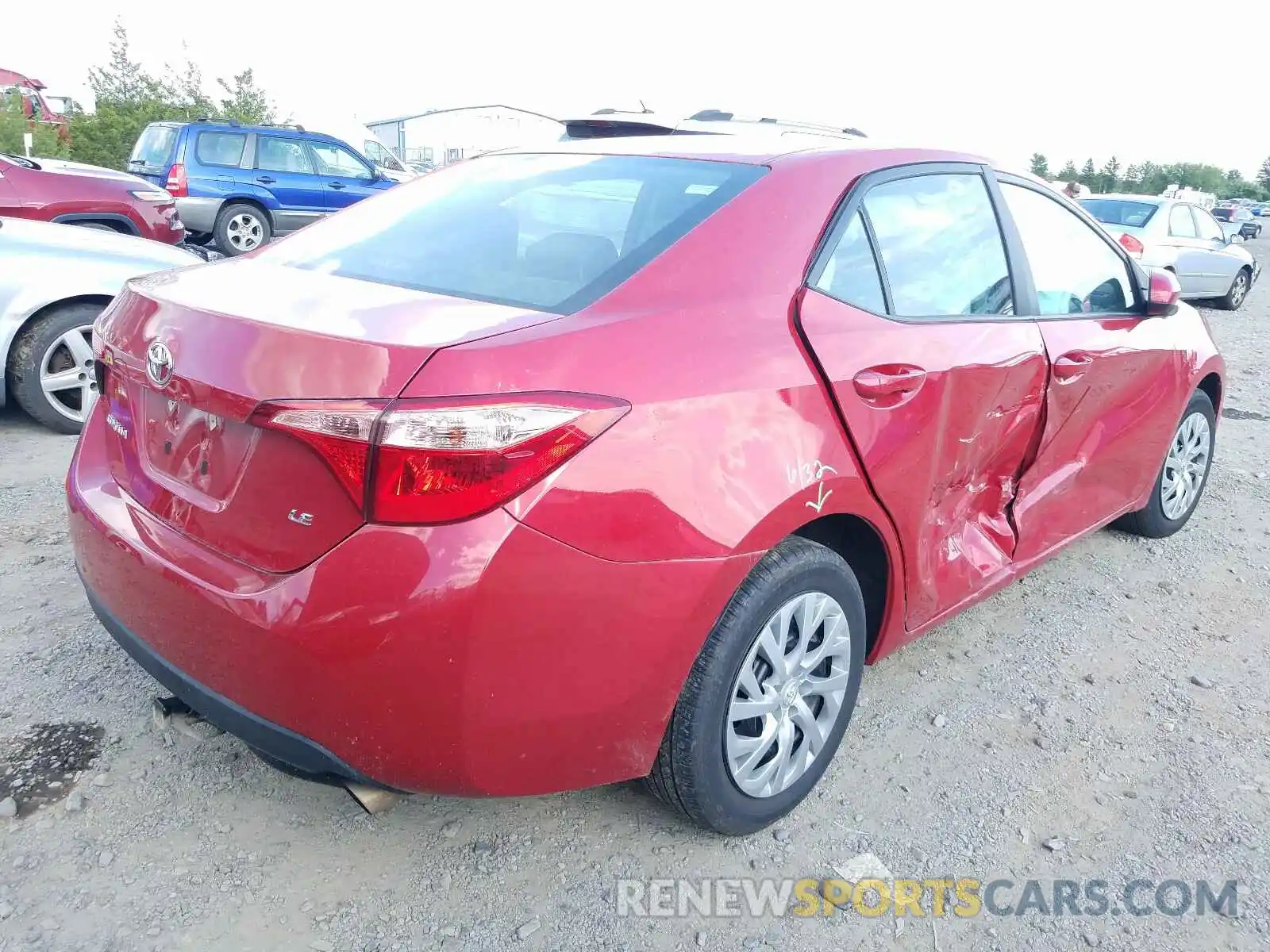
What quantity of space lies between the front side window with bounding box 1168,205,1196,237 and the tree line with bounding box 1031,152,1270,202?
5807 centimetres

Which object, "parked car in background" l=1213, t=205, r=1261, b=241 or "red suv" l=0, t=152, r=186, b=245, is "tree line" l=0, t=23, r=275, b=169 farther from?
"parked car in background" l=1213, t=205, r=1261, b=241


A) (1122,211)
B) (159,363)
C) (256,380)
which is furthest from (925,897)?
(1122,211)

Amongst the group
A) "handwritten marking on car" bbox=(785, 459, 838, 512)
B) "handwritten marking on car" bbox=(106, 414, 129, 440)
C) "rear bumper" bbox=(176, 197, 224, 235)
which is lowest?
"rear bumper" bbox=(176, 197, 224, 235)

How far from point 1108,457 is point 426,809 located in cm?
259

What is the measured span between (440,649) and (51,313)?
4.22 metres

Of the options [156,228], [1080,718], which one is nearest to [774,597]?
[1080,718]

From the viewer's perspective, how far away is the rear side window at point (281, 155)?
42.5ft

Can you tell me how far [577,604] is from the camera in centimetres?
182

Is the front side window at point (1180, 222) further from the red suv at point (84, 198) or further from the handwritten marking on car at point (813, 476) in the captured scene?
the handwritten marking on car at point (813, 476)

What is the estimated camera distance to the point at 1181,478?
14.3 ft

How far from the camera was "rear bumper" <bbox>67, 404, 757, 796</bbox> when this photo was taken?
1739 mm

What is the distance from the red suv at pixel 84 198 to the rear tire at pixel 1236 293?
13.0m

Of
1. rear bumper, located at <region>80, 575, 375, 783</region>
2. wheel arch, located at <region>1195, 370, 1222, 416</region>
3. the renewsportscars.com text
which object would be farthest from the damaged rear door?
wheel arch, located at <region>1195, 370, 1222, 416</region>

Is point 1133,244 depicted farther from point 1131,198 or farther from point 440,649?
point 440,649
